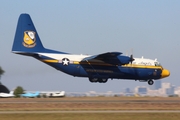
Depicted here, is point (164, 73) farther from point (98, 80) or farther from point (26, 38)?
point (26, 38)

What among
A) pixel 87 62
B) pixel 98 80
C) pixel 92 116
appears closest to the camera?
pixel 92 116

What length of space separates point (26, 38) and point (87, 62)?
9747mm

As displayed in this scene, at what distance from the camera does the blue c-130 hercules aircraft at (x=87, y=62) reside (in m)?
54.6

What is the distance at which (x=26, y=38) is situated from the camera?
185 feet

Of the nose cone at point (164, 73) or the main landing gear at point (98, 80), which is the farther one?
the nose cone at point (164, 73)

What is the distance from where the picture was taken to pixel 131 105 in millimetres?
45031

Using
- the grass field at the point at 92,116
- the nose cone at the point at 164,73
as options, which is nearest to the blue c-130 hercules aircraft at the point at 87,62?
the nose cone at the point at 164,73

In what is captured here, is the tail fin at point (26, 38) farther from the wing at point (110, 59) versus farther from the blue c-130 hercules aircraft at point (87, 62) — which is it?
the wing at point (110, 59)

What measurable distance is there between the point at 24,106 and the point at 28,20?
690 inches

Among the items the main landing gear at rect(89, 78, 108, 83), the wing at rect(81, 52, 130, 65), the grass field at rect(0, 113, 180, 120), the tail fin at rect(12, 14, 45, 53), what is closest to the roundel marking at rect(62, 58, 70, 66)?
the wing at rect(81, 52, 130, 65)

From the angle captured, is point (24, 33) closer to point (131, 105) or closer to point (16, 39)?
point (16, 39)

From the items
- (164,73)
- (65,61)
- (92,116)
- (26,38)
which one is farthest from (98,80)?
(92,116)

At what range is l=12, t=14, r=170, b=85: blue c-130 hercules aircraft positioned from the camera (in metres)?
54.6

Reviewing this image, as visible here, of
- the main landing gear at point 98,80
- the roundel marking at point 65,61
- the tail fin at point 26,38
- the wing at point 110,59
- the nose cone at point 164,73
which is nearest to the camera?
the wing at point 110,59
